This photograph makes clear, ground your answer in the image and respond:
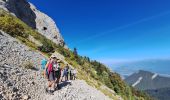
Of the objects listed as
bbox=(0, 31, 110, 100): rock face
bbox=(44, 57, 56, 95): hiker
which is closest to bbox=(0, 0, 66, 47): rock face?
A: bbox=(0, 31, 110, 100): rock face

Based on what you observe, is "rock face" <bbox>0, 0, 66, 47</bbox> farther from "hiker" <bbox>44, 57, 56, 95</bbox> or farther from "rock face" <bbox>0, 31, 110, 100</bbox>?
"hiker" <bbox>44, 57, 56, 95</bbox>

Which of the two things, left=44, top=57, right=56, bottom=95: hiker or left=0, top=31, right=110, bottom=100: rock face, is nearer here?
left=0, top=31, right=110, bottom=100: rock face

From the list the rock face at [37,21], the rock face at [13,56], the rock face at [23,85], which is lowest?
the rock face at [23,85]

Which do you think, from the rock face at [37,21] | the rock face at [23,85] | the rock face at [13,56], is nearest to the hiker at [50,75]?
the rock face at [23,85]

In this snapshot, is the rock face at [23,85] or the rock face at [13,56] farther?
the rock face at [13,56]

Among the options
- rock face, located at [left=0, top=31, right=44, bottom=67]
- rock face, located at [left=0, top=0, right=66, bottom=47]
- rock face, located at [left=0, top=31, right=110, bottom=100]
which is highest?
rock face, located at [left=0, top=0, right=66, bottom=47]

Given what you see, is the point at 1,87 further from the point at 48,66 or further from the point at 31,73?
the point at 31,73

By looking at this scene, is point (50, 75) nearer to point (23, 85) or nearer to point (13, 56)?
point (23, 85)

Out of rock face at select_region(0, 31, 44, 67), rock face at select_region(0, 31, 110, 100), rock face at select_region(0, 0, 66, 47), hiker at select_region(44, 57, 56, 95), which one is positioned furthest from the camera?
rock face at select_region(0, 0, 66, 47)

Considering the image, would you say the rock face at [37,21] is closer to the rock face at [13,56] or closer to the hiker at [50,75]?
the rock face at [13,56]

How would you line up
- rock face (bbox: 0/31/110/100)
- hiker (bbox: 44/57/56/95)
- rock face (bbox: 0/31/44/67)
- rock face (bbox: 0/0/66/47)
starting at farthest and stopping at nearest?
rock face (bbox: 0/0/66/47), rock face (bbox: 0/31/44/67), hiker (bbox: 44/57/56/95), rock face (bbox: 0/31/110/100)

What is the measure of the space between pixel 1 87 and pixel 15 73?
13.2 feet

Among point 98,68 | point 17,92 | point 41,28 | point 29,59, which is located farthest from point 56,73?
point 41,28

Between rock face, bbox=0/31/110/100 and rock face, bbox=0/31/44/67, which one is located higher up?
rock face, bbox=0/31/44/67
